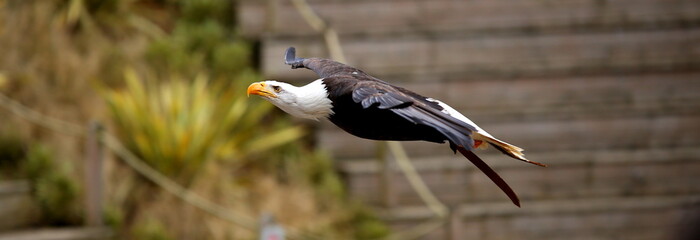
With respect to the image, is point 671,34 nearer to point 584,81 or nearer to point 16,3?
point 584,81

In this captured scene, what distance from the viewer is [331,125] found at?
8312mm

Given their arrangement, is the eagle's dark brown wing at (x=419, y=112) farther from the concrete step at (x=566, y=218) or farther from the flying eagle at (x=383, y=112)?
the concrete step at (x=566, y=218)

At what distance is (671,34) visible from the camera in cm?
897

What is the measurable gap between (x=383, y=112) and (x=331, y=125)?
6.16m

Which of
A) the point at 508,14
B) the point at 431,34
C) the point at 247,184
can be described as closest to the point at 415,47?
the point at 431,34

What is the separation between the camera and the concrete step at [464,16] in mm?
8828

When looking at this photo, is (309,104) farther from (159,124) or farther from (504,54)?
(504,54)

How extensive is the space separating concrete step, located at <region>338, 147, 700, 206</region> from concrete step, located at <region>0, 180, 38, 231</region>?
82.9 inches

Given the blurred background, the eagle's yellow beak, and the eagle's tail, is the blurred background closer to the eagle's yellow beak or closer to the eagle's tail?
the eagle's yellow beak

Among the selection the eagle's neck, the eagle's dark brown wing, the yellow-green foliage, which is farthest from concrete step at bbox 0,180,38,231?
the eagle's dark brown wing

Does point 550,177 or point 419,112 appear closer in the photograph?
point 419,112

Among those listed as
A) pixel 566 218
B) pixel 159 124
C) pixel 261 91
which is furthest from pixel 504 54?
pixel 261 91

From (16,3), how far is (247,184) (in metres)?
2.08

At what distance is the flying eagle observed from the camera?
2.04 metres
